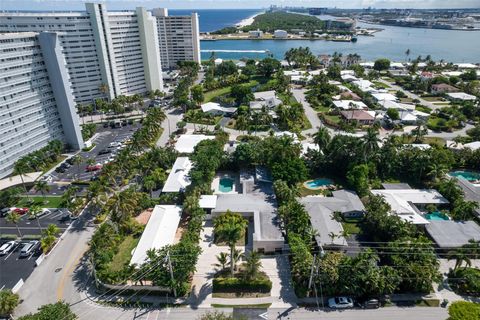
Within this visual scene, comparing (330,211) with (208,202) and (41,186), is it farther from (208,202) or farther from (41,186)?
(41,186)

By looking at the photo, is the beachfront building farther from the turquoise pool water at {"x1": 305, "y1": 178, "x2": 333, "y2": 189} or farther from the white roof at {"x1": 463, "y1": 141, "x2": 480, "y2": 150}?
the white roof at {"x1": 463, "y1": 141, "x2": 480, "y2": 150}

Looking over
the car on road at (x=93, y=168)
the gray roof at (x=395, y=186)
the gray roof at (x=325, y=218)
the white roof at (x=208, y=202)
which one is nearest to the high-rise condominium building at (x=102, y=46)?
the car on road at (x=93, y=168)

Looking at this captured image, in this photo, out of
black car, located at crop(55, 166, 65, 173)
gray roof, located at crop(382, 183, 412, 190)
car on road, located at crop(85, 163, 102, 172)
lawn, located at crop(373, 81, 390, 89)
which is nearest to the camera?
gray roof, located at crop(382, 183, 412, 190)

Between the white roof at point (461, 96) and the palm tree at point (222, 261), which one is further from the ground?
the white roof at point (461, 96)

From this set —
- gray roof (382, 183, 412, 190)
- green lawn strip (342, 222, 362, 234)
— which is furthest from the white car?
gray roof (382, 183, 412, 190)

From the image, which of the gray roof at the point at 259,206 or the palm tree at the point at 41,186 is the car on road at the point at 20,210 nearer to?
the palm tree at the point at 41,186

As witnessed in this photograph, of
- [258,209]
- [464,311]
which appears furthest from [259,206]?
[464,311]

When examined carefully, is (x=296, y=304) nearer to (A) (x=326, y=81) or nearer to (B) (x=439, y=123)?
(B) (x=439, y=123)
